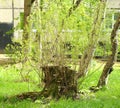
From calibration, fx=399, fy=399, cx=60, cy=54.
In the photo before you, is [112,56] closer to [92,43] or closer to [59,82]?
[92,43]

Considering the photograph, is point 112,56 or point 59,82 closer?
point 59,82

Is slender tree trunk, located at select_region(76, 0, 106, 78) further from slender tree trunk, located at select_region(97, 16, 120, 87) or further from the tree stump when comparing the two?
slender tree trunk, located at select_region(97, 16, 120, 87)

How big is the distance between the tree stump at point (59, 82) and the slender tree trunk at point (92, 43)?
27 centimetres

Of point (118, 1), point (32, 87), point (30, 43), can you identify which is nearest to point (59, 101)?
point (30, 43)

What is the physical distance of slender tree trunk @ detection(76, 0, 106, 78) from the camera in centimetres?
890

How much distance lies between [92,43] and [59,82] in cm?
116

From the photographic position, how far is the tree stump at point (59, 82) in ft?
28.6

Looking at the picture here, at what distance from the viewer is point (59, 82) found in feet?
28.8

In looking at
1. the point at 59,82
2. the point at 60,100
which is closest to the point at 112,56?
the point at 59,82

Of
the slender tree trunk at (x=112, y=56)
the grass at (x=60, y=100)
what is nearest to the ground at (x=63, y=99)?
the grass at (x=60, y=100)

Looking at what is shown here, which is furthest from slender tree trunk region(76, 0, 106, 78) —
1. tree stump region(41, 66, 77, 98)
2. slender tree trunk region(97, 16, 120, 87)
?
slender tree trunk region(97, 16, 120, 87)

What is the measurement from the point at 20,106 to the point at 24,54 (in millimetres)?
1838

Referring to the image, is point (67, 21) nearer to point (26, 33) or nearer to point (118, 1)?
point (26, 33)

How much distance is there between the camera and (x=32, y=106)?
8.01 meters
